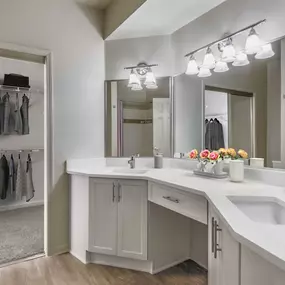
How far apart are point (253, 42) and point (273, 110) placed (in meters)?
0.51

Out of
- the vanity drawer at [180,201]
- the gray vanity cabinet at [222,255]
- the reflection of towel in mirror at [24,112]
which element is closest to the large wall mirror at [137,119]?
the vanity drawer at [180,201]

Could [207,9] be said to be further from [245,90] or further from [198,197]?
[198,197]

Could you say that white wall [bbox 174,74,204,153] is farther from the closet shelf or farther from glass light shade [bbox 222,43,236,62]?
the closet shelf

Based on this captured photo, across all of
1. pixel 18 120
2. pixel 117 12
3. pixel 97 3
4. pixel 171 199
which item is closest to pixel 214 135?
pixel 171 199

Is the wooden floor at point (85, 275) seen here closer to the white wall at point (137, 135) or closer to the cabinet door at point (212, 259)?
the cabinet door at point (212, 259)

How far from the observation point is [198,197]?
1.60 m

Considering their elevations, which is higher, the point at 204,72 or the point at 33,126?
the point at 204,72

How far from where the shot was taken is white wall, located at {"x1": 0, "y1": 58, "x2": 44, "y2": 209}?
4.13m

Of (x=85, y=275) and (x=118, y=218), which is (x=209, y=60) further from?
(x=85, y=275)

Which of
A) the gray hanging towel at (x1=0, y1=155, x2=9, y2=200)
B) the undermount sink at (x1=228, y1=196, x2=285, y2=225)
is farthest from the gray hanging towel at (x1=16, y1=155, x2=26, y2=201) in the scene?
Result: the undermount sink at (x1=228, y1=196, x2=285, y2=225)

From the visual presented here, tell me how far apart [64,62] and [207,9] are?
58.1 inches

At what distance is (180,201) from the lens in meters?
1.77

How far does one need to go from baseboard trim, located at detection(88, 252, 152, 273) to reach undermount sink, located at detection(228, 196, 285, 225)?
122cm

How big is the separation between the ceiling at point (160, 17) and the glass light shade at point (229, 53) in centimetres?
44
